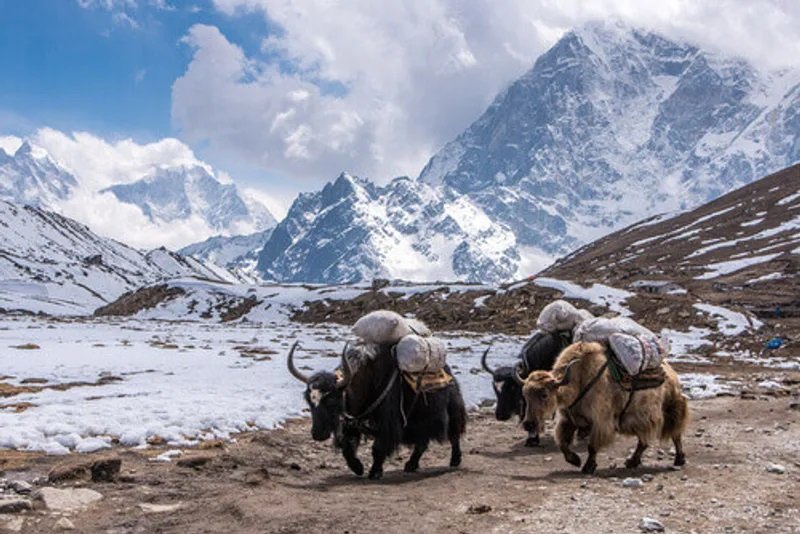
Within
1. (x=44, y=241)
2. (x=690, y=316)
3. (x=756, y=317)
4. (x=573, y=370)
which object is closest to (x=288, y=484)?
(x=573, y=370)

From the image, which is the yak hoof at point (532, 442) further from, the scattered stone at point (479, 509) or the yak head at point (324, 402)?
the scattered stone at point (479, 509)

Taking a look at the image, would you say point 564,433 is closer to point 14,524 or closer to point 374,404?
point 374,404

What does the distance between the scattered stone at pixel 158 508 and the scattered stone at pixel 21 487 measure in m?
1.13

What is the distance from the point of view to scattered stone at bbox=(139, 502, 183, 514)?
6.32 m

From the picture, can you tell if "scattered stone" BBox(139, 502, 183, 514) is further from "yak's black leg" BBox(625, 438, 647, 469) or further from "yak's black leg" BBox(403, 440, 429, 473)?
"yak's black leg" BBox(625, 438, 647, 469)

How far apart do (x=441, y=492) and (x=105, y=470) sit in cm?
342

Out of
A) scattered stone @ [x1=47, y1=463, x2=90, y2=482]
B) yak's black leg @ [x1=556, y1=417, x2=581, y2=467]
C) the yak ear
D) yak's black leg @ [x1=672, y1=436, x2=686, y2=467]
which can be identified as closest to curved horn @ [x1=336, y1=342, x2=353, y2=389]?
the yak ear

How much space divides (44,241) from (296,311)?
539ft

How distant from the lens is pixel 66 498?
6.33 metres

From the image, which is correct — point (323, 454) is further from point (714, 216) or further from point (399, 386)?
point (714, 216)

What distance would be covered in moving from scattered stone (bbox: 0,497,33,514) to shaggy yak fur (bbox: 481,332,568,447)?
668 centimetres

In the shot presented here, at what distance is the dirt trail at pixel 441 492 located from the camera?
5789mm

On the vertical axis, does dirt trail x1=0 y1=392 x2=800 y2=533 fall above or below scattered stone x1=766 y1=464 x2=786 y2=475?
below

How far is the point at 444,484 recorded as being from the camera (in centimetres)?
770
